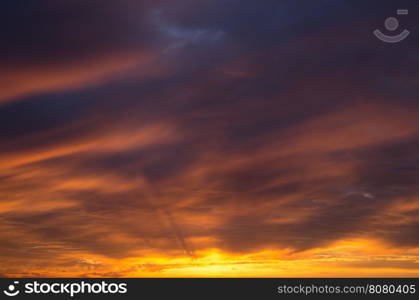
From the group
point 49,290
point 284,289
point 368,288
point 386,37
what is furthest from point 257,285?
point 386,37

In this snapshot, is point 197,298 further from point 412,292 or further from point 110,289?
point 412,292

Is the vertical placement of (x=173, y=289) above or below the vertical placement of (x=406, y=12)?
below

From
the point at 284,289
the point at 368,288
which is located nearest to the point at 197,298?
the point at 284,289

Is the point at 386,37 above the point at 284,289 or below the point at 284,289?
above

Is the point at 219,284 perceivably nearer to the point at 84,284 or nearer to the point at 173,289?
the point at 173,289

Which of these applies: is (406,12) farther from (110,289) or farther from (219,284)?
(110,289)

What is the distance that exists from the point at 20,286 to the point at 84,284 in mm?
2945

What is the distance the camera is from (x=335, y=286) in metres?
48.1

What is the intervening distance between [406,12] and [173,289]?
56.2ft

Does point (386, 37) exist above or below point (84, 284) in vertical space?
above

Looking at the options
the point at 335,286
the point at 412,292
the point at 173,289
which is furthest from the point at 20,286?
the point at 412,292

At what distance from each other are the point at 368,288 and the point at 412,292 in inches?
88.1

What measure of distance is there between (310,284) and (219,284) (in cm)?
433

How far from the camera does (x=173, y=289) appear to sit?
Answer: 47812mm
